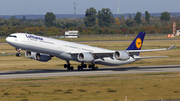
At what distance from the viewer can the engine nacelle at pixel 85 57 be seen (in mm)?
51094

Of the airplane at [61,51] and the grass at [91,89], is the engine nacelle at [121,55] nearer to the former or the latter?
the airplane at [61,51]

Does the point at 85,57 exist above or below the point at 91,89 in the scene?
above

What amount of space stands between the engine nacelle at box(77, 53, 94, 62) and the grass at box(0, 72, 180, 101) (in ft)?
29.9

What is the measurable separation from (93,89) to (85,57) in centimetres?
1684

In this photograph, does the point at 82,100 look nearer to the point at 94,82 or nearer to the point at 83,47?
the point at 94,82

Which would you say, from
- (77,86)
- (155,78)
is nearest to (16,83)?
(77,86)

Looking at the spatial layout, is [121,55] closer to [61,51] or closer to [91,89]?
[61,51]

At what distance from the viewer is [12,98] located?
29672 millimetres

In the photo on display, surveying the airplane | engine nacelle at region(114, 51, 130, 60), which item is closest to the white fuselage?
the airplane

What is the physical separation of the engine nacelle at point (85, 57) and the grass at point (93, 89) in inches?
358

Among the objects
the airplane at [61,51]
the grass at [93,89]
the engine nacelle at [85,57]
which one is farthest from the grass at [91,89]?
the airplane at [61,51]

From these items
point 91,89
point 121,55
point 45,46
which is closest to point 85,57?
point 121,55

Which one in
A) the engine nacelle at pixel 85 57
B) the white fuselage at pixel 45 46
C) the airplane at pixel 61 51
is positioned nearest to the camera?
the white fuselage at pixel 45 46

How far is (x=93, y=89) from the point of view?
1362 inches
